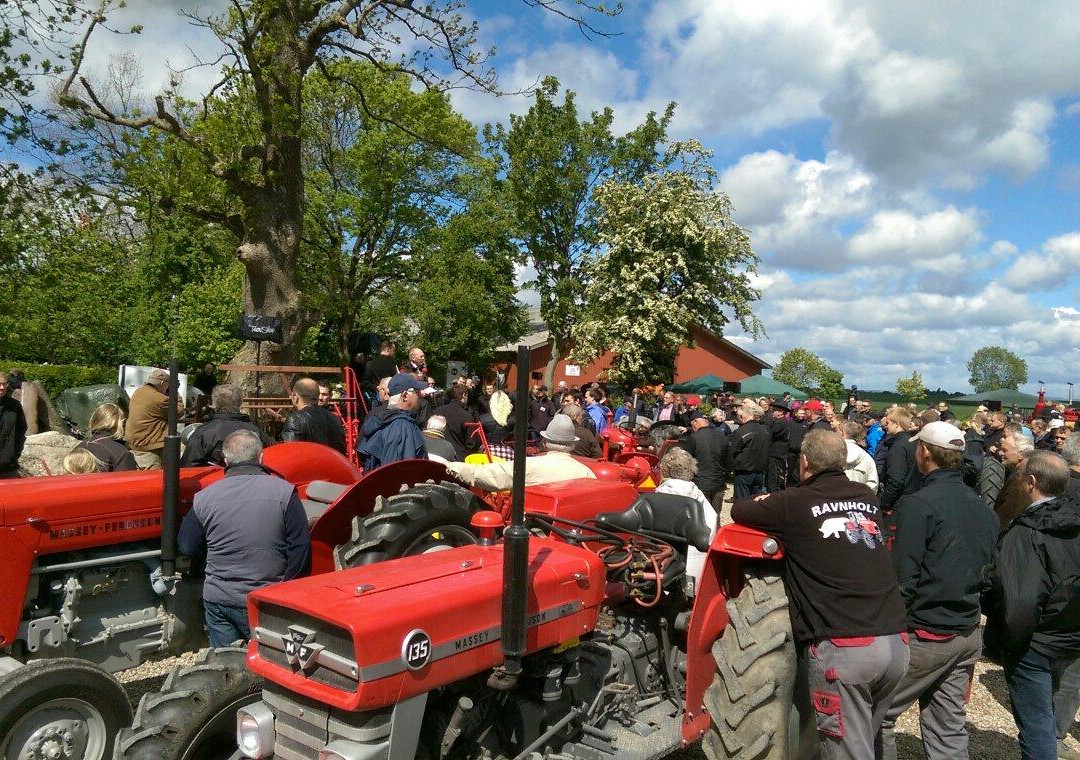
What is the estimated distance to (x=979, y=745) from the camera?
15.2 ft

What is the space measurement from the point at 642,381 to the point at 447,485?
21.9m

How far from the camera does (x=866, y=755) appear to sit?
118 inches

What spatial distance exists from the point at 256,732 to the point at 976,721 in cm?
448

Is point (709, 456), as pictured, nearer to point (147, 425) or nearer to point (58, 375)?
point (147, 425)

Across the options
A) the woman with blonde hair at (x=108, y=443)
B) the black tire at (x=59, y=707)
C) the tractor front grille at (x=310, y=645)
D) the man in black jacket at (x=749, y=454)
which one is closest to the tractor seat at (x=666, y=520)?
the tractor front grille at (x=310, y=645)

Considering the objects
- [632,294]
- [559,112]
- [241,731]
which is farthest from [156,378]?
[559,112]

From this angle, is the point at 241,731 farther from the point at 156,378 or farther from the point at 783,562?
the point at 156,378

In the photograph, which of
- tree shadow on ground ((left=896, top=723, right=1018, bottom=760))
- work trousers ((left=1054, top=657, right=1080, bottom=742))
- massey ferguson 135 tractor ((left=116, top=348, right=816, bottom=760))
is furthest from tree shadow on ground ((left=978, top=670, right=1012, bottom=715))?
massey ferguson 135 tractor ((left=116, top=348, right=816, bottom=760))

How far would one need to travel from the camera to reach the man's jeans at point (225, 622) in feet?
12.4

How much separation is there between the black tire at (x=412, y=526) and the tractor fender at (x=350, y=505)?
47 centimetres

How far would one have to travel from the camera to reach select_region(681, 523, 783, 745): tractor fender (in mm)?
3449

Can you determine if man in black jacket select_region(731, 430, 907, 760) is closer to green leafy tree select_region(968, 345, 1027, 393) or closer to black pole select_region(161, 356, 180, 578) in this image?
black pole select_region(161, 356, 180, 578)

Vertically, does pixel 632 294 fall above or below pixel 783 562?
above

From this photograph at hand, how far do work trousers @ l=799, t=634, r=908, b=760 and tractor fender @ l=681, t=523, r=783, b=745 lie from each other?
0.48 m
